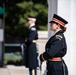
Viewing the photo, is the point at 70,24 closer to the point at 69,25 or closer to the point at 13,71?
the point at 69,25

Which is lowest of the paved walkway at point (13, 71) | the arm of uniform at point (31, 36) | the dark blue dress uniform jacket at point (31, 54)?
the paved walkway at point (13, 71)

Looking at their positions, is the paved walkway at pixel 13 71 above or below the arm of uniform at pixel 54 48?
below

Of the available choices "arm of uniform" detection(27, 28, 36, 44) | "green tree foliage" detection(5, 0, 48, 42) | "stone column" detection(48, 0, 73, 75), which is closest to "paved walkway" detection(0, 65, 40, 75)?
"arm of uniform" detection(27, 28, 36, 44)

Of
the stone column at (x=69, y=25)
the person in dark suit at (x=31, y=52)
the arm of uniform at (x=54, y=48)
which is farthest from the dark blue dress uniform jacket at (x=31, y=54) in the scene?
the arm of uniform at (x=54, y=48)

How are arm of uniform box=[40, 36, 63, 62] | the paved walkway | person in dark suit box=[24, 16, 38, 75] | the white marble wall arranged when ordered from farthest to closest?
the paved walkway
person in dark suit box=[24, 16, 38, 75]
the white marble wall
arm of uniform box=[40, 36, 63, 62]

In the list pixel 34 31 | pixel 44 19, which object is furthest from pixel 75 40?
pixel 44 19

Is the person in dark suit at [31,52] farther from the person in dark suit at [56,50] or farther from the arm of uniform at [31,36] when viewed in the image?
the person in dark suit at [56,50]

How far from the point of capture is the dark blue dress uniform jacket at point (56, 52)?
6.61 meters

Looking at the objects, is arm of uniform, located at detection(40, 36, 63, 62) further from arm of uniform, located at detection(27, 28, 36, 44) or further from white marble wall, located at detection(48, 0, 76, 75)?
arm of uniform, located at detection(27, 28, 36, 44)

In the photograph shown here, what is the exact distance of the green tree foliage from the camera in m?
26.3

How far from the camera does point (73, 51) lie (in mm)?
8711

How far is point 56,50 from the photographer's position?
21.6 feet

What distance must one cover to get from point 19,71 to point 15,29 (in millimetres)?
14721

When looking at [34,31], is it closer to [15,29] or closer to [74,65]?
[74,65]
